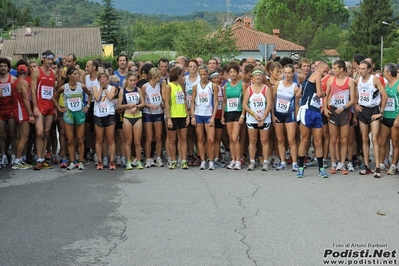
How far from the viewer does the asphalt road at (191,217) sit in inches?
289

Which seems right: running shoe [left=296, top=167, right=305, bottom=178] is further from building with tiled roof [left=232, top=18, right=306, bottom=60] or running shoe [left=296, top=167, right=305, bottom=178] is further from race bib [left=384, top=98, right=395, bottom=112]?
building with tiled roof [left=232, top=18, right=306, bottom=60]

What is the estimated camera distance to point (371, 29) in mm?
92125

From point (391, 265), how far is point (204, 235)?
2227 millimetres

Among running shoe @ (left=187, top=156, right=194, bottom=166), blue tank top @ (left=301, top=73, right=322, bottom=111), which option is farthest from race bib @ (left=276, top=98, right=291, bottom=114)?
running shoe @ (left=187, top=156, right=194, bottom=166)

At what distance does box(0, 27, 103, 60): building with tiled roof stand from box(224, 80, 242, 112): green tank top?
78.6 m

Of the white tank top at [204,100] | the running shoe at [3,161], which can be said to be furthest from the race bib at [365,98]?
the running shoe at [3,161]

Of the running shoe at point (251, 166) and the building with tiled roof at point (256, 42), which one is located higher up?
the building with tiled roof at point (256, 42)

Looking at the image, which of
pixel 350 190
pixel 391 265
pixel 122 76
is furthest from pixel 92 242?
pixel 122 76

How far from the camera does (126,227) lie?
28.1 feet

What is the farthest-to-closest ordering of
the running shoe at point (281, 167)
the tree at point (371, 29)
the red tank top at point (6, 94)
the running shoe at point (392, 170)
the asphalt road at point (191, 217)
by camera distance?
the tree at point (371, 29), the running shoe at point (281, 167), the red tank top at point (6, 94), the running shoe at point (392, 170), the asphalt road at point (191, 217)

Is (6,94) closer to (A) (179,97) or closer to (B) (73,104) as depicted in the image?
(B) (73,104)

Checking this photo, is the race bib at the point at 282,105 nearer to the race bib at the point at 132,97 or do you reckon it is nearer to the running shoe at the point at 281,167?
the running shoe at the point at 281,167

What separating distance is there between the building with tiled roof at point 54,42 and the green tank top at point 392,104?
80.0 m

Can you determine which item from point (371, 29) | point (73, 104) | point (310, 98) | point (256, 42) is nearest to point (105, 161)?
point (73, 104)
